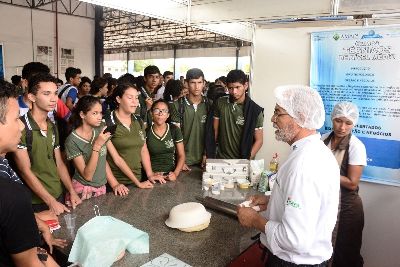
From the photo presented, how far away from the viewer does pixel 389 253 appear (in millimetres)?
2844

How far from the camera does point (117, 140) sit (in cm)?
256

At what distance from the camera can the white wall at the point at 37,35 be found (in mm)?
9625

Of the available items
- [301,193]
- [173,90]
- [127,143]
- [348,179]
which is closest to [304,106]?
[301,193]

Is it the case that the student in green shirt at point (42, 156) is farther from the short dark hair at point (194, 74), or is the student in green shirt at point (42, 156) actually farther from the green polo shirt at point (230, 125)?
the green polo shirt at point (230, 125)

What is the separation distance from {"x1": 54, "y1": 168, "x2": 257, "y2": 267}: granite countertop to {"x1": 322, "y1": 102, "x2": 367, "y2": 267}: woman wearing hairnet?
0.78 m

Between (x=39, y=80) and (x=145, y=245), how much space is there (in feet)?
4.98

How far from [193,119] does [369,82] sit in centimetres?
162

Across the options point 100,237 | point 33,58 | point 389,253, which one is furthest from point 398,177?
point 33,58

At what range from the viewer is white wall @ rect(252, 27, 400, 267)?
280 cm

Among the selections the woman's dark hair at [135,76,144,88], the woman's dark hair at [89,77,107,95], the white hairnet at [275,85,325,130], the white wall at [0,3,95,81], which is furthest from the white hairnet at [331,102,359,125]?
the white wall at [0,3,95,81]

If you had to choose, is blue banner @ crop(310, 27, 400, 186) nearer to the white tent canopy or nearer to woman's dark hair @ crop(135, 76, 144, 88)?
the white tent canopy

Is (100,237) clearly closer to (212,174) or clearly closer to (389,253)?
(212,174)

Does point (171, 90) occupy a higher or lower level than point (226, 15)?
lower

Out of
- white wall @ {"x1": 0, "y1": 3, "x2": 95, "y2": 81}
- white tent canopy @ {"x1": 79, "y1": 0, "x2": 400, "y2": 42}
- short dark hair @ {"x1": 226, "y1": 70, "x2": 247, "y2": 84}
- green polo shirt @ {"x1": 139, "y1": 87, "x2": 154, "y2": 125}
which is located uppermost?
white wall @ {"x1": 0, "y1": 3, "x2": 95, "y2": 81}
